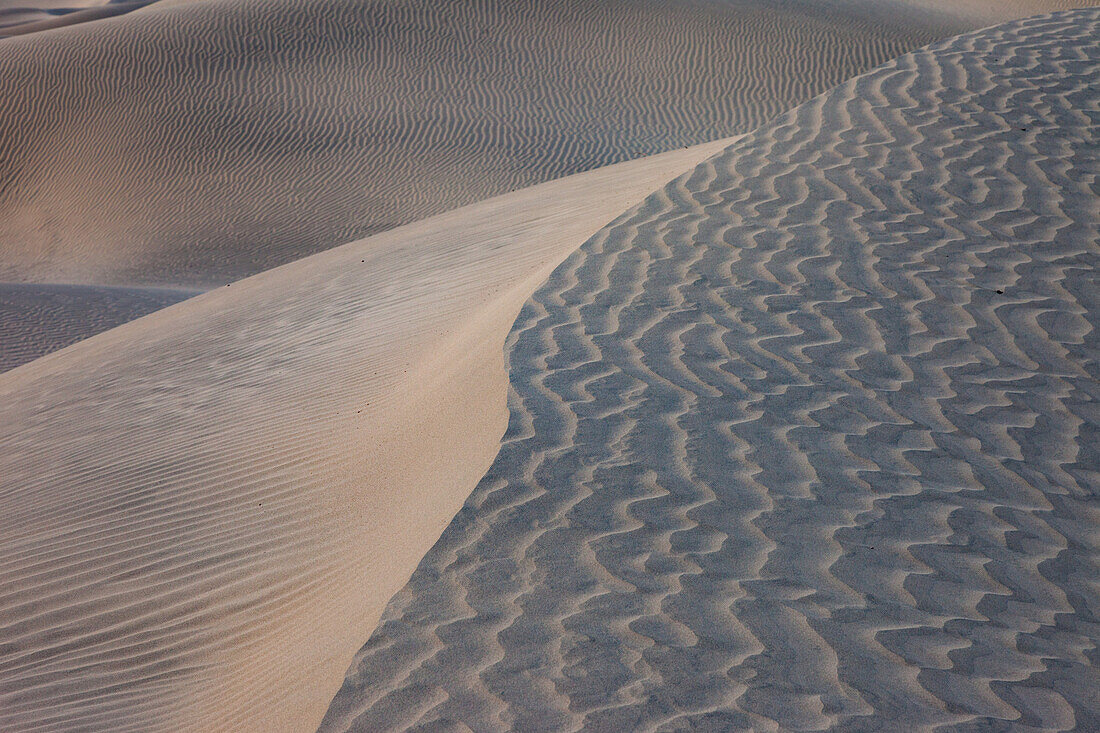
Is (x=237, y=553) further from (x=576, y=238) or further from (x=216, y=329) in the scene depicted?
(x=216, y=329)

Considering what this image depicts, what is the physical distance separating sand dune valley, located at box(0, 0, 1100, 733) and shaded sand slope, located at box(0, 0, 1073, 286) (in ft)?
27.4

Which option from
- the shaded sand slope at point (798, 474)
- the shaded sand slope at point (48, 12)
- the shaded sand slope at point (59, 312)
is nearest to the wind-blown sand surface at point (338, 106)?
the shaded sand slope at point (59, 312)

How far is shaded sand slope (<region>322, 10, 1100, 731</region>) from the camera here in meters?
2.83

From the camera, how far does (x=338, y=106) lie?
20.4m

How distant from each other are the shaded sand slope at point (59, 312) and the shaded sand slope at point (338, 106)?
2016mm

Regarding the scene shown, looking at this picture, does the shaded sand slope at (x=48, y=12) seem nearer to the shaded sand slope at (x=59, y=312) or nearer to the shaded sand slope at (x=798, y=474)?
the shaded sand slope at (x=59, y=312)

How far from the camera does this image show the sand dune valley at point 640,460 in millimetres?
2941

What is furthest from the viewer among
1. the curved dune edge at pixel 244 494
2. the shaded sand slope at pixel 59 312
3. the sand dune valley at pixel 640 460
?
the shaded sand slope at pixel 59 312

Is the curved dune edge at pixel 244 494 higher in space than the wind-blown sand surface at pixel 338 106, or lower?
lower

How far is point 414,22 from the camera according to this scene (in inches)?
869

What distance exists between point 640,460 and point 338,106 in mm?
18515

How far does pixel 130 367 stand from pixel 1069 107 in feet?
26.6

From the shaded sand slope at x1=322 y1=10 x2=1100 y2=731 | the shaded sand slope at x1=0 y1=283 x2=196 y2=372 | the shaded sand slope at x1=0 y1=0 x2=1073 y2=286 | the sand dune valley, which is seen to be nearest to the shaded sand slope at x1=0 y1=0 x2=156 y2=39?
the shaded sand slope at x1=0 y1=0 x2=1073 y2=286

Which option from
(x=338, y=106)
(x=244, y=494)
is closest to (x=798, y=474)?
(x=244, y=494)
